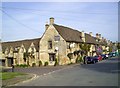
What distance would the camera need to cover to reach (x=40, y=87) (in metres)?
17.5

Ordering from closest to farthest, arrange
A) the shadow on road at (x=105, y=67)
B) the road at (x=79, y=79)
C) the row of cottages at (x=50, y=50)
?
the road at (x=79, y=79), the shadow on road at (x=105, y=67), the row of cottages at (x=50, y=50)

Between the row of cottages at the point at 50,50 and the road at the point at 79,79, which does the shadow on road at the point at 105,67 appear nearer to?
the road at the point at 79,79

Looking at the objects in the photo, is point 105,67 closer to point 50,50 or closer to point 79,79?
point 79,79

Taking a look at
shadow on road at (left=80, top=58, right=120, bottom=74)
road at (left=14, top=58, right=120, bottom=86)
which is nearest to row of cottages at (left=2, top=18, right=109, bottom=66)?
shadow on road at (left=80, top=58, right=120, bottom=74)

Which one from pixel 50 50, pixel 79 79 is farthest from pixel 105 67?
pixel 50 50

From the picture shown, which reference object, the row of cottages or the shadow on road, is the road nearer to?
the shadow on road

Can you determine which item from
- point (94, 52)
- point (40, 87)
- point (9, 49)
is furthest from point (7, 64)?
point (40, 87)

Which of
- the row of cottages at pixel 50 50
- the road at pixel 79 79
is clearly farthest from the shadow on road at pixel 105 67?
the row of cottages at pixel 50 50

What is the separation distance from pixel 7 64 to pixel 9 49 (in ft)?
12.5

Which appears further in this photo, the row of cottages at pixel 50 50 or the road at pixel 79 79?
the row of cottages at pixel 50 50

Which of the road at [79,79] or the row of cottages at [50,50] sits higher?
the row of cottages at [50,50]

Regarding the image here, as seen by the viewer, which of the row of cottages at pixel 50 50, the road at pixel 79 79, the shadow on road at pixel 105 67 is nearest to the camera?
the road at pixel 79 79

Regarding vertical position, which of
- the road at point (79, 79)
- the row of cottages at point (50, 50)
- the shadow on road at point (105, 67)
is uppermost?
the row of cottages at point (50, 50)

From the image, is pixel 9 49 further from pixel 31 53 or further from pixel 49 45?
pixel 49 45
